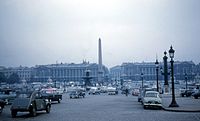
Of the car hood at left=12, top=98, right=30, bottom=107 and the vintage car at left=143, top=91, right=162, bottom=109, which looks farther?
the vintage car at left=143, top=91, right=162, bottom=109

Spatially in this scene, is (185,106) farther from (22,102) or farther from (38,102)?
(22,102)

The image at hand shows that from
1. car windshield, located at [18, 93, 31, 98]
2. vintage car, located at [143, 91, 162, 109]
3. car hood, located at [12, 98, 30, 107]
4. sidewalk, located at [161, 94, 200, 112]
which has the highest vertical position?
car windshield, located at [18, 93, 31, 98]

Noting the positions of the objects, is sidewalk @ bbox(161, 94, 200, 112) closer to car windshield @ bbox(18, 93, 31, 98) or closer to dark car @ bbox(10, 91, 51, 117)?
dark car @ bbox(10, 91, 51, 117)

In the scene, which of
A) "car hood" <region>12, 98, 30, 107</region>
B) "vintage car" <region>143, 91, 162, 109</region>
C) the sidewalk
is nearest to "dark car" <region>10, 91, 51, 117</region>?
"car hood" <region>12, 98, 30, 107</region>

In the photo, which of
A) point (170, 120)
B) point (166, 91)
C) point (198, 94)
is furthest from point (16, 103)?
point (166, 91)

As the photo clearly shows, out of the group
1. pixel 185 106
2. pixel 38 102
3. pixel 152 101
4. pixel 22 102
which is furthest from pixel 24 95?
pixel 185 106

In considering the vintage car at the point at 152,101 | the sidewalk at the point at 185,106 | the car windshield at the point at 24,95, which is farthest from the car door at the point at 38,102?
the sidewalk at the point at 185,106

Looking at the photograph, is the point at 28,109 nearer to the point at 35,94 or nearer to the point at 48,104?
the point at 35,94

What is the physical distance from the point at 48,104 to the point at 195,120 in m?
12.4

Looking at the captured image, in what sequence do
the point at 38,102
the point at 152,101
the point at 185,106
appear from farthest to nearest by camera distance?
the point at 185,106, the point at 152,101, the point at 38,102

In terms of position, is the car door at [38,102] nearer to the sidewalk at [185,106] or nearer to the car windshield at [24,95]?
the car windshield at [24,95]

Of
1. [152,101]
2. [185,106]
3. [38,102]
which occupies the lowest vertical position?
[185,106]

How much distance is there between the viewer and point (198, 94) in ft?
172

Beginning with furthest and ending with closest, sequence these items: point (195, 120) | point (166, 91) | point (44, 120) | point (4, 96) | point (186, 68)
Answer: point (186, 68) → point (166, 91) → point (4, 96) → point (44, 120) → point (195, 120)
